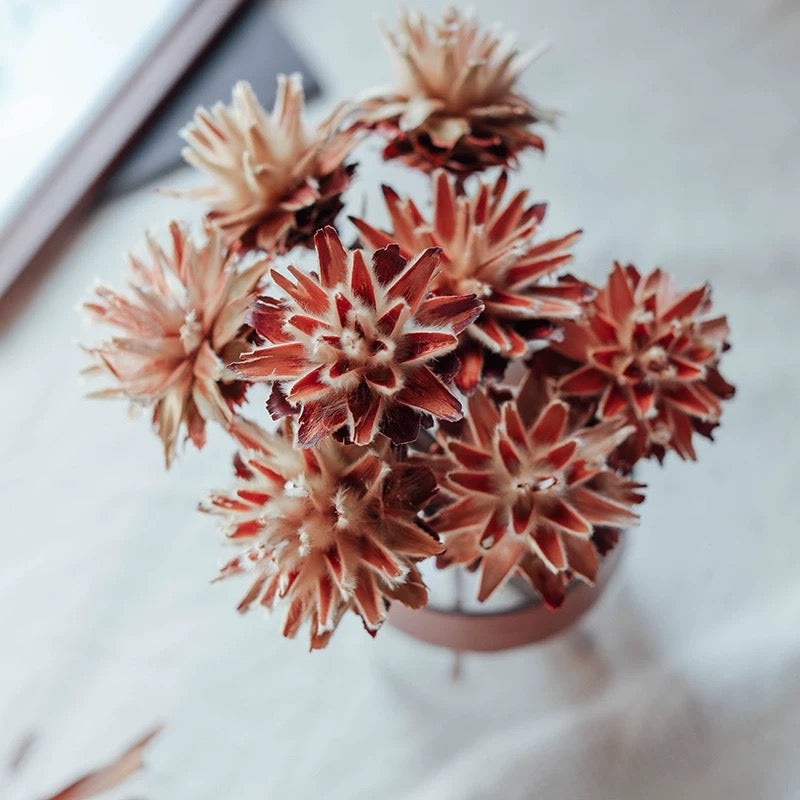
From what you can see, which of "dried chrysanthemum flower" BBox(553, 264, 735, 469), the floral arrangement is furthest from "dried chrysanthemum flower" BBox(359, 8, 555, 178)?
"dried chrysanthemum flower" BBox(553, 264, 735, 469)

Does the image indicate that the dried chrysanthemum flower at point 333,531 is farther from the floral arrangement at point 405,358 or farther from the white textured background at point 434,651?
the white textured background at point 434,651

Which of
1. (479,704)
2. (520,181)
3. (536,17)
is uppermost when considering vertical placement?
(536,17)

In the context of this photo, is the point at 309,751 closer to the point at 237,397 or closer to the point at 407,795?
the point at 407,795

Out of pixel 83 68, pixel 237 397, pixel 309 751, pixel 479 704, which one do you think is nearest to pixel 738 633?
pixel 479 704

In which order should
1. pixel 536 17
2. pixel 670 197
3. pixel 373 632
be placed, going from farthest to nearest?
pixel 536 17
pixel 670 197
pixel 373 632

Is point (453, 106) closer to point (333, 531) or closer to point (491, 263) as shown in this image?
point (491, 263)

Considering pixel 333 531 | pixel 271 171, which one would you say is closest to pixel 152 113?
pixel 271 171

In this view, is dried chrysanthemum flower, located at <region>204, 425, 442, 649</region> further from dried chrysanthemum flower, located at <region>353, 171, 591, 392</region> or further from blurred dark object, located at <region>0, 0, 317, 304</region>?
blurred dark object, located at <region>0, 0, 317, 304</region>

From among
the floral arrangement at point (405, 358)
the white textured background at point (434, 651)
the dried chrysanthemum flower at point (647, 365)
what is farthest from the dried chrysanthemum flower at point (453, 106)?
the white textured background at point (434, 651)
